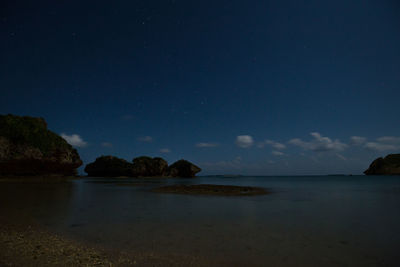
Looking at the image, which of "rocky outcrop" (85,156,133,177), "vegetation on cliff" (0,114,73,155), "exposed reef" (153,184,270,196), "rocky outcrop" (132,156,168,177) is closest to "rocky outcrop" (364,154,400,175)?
"rocky outcrop" (132,156,168,177)

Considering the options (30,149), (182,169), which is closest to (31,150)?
(30,149)

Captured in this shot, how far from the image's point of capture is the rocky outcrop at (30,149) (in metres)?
42.2

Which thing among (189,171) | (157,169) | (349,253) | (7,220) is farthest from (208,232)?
(189,171)

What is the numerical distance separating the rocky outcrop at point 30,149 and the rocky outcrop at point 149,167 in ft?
171

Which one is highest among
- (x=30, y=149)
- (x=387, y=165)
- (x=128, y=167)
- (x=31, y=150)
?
(x=30, y=149)

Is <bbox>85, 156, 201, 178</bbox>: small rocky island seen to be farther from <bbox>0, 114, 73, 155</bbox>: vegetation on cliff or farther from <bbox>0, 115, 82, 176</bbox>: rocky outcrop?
<bbox>0, 114, 73, 155</bbox>: vegetation on cliff

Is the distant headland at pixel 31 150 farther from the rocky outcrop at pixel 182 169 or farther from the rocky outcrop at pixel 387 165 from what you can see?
the rocky outcrop at pixel 387 165

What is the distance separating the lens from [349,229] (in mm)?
7617

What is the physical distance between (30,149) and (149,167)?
233 feet

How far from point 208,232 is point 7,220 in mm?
8063

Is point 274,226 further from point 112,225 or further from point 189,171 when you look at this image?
point 189,171

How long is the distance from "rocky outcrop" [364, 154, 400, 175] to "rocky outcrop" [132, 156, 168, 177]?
151036 mm

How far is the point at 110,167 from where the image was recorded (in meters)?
112

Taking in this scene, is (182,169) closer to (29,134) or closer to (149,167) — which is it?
(149,167)
